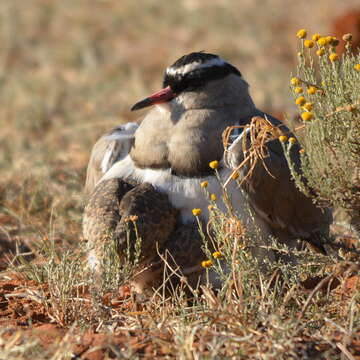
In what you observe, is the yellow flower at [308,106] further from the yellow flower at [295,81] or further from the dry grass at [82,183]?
the dry grass at [82,183]

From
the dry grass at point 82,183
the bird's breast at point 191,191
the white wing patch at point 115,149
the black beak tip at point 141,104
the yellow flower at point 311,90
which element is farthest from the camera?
the white wing patch at point 115,149

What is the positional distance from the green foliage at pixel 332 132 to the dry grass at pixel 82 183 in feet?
1.19

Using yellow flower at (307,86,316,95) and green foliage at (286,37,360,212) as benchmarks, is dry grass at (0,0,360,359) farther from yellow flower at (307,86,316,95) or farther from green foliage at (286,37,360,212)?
Answer: yellow flower at (307,86,316,95)

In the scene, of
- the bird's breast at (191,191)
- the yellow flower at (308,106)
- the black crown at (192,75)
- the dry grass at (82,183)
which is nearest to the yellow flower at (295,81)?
the yellow flower at (308,106)

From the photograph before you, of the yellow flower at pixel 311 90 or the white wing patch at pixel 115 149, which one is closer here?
the yellow flower at pixel 311 90

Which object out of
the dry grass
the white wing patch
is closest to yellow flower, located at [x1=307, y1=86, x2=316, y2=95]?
the dry grass

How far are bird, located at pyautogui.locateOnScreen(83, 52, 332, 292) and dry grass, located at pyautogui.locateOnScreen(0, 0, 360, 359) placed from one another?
0.40 meters

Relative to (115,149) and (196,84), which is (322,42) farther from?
(115,149)

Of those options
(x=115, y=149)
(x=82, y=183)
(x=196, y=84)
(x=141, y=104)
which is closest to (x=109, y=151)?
(x=115, y=149)

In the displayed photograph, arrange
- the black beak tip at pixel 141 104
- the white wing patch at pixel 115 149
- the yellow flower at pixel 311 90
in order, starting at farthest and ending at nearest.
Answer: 1. the white wing patch at pixel 115 149
2. the black beak tip at pixel 141 104
3. the yellow flower at pixel 311 90

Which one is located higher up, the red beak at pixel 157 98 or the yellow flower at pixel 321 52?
the yellow flower at pixel 321 52

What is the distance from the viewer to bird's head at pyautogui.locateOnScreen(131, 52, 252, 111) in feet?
14.6

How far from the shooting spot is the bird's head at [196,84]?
4457 millimetres

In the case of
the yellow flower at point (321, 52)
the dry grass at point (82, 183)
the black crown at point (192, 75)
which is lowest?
the dry grass at point (82, 183)
